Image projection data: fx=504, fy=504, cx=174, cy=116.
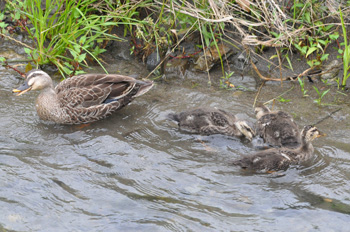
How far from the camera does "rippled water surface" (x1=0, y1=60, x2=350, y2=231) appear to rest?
439 centimetres

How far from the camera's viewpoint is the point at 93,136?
5949 millimetres

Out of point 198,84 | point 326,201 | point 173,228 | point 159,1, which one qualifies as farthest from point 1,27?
point 326,201

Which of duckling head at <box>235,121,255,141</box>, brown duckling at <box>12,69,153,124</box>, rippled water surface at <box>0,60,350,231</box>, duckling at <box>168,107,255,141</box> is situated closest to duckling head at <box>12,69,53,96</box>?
brown duckling at <box>12,69,153,124</box>

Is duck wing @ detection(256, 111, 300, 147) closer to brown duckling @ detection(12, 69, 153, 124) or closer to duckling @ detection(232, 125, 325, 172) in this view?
duckling @ detection(232, 125, 325, 172)

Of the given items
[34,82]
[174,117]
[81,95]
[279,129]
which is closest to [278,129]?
[279,129]

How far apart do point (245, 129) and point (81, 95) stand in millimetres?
2057

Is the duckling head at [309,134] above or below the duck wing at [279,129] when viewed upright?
above

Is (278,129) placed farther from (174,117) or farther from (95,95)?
(95,95)

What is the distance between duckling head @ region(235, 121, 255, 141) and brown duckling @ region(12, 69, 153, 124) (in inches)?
54.9

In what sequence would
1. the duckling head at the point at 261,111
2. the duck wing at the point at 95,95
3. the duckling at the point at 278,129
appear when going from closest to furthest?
1. the duckling at the point at 278,129
2. the duckling head at the point at 261,111
3. the duck wing at the point at 95,95

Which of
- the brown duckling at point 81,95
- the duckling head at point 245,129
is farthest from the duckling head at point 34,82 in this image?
the duckling head at point 245,129

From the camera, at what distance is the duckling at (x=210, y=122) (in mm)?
5938

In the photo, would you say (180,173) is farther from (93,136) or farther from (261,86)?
(261,86)

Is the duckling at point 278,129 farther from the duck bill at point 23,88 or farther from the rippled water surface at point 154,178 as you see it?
the duck bill at point 23,88
